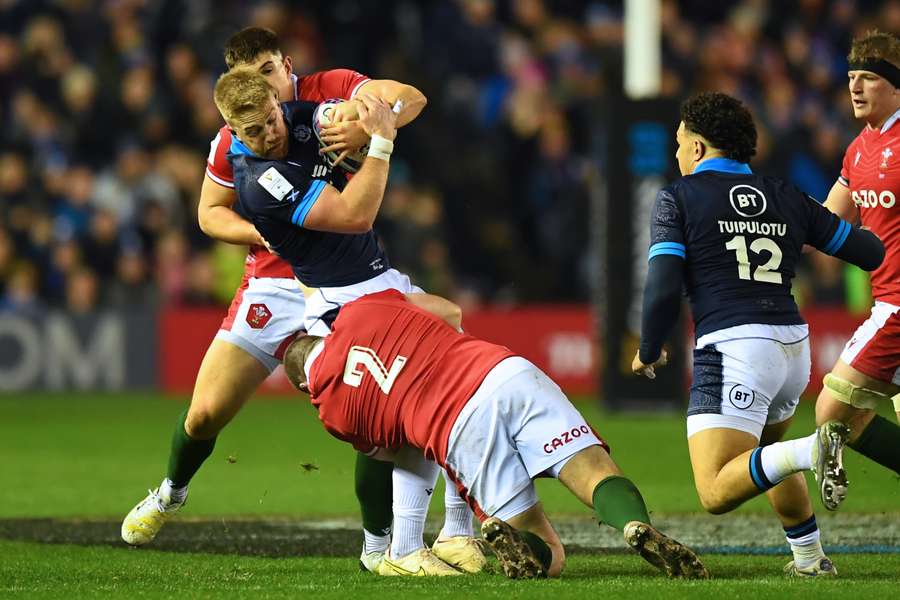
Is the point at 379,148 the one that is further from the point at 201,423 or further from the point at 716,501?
the point at 201,423

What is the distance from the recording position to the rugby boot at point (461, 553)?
6.35 metres

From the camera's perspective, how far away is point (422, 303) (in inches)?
256

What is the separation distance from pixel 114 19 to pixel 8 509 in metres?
9.73

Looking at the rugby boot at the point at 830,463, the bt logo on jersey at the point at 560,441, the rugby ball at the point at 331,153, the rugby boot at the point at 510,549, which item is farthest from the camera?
the rugby ball at the point at 331,153

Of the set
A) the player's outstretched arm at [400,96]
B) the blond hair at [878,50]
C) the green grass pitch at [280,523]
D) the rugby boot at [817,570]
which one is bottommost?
the green grass pitch at [280,523]

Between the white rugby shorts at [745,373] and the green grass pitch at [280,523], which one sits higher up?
the white rugby shorts at [745,373]

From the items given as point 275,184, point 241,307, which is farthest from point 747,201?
point 241,307

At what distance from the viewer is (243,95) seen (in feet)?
20.7

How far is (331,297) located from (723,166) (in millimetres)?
1661

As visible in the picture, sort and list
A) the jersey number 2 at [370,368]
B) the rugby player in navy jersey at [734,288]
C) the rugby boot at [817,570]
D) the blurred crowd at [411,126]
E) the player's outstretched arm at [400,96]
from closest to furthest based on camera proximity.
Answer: the jersey number 2 at [370,368] → the rugby player in navy jersey at [734,288] → the rugby boot at [817,570] → the player's outstretched arm at [400,96] → the blurred crowd at [411,126]

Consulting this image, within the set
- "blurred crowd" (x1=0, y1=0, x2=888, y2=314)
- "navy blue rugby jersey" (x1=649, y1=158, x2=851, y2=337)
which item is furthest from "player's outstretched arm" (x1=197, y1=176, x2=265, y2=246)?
"blurred crowd" (x1=0, y1=0, x2=888, y2=314)

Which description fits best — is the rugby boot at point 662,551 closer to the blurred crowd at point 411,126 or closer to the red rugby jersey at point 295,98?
the red rugby jersey at point 295,98

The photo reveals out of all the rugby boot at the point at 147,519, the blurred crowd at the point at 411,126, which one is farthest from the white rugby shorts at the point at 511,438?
the blurred crowd at the point at 411,126

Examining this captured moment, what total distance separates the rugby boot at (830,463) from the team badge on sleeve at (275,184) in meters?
2.18
